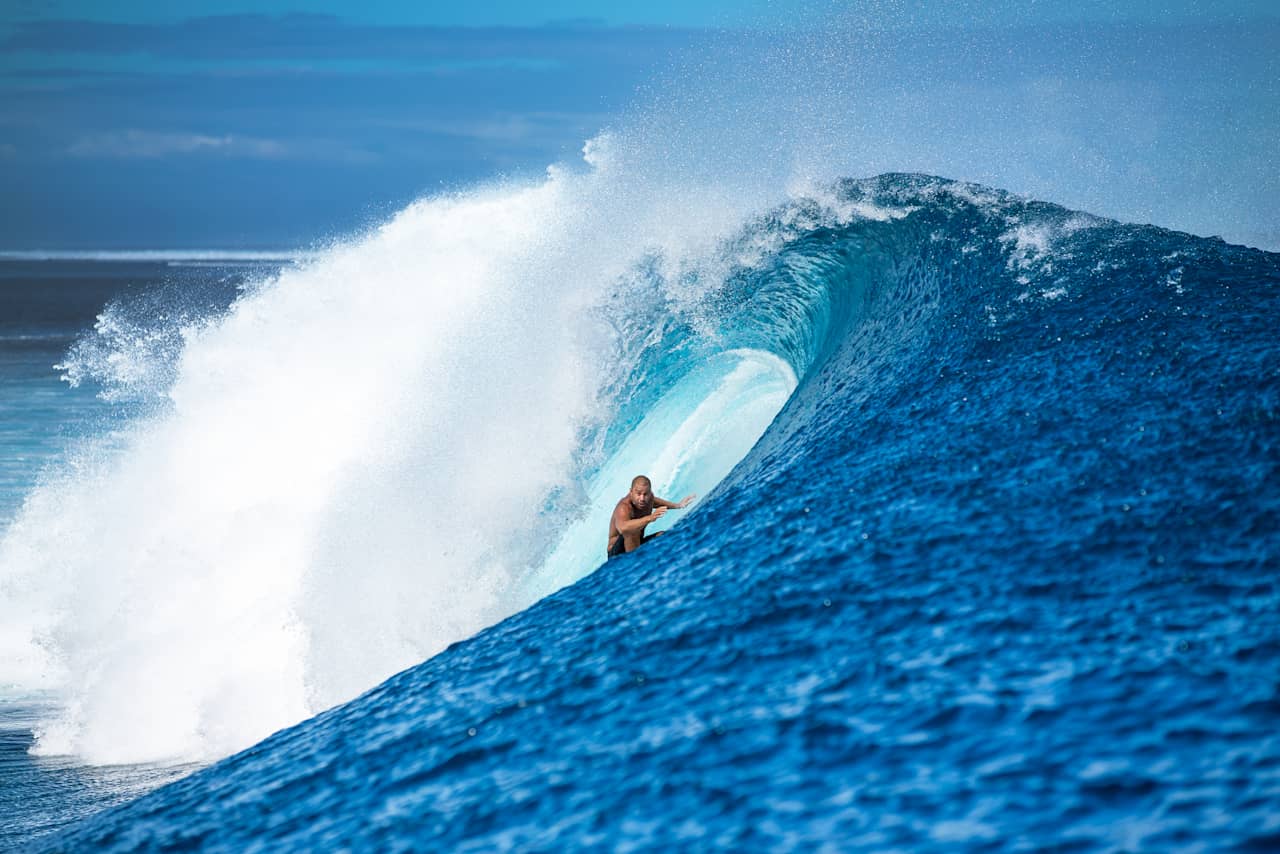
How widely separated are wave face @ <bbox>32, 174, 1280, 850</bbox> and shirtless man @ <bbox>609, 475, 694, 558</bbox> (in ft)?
1.38

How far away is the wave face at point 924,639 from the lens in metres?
3.54

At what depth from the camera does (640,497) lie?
7.16 m

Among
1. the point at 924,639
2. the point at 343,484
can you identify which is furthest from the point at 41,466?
the point at 924,639

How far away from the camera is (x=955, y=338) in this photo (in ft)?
24.8

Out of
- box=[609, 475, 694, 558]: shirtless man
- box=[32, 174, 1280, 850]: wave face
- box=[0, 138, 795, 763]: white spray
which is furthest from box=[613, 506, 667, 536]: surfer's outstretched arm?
box=[0, 138, 795, 763]: white spray

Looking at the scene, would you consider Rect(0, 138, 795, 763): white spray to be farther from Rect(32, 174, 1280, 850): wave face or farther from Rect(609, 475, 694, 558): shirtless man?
Rect(609, 475, 694, 558): shirtless man

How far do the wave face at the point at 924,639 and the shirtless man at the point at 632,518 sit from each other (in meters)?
0.42

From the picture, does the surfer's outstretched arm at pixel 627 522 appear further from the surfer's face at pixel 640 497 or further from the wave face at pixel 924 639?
the wave face at pixel 924 639

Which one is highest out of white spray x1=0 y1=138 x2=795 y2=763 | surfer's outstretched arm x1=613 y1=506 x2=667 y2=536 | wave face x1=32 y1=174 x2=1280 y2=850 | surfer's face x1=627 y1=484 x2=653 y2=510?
white spray x1=0 y1=138 x2=795 y2=763

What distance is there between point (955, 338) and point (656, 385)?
346 centimetres

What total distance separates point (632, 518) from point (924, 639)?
2.99 m

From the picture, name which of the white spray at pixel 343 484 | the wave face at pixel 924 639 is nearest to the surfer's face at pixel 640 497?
the wave face at pixel 924 639

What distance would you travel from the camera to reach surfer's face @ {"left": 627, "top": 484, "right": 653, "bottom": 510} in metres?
7.16

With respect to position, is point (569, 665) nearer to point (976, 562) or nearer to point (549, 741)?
point (549, 741)
